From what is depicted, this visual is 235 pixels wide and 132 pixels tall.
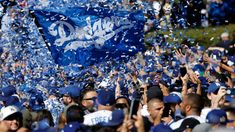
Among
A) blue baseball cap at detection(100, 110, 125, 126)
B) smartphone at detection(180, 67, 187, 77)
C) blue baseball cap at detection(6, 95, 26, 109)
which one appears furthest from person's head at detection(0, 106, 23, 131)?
smartphone at detection(180, 67, 187, 77)

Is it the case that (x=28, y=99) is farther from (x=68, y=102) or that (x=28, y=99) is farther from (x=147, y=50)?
(x=147, y=50)

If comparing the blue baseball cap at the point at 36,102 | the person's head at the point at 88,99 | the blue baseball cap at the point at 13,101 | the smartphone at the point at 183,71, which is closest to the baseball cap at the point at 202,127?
the person's head at the point at 88,99

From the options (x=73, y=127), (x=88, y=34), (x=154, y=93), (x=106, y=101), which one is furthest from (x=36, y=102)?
(x=73, y=127)

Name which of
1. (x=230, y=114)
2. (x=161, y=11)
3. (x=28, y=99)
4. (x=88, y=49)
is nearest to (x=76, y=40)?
(x=88, y=49)

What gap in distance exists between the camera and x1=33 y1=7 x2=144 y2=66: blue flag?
10.6 metres

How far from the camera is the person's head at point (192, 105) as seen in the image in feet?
25.3

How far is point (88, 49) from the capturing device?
10.7 m

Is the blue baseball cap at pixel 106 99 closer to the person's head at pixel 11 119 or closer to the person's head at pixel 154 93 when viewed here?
the person's head at pixel 154 93

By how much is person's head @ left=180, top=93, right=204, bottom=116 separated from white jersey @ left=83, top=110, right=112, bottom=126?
0.74 metres

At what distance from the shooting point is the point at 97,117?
7.82 metres

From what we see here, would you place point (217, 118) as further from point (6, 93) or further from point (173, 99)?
point (6, 93)

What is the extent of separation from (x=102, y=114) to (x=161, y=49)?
3492mm

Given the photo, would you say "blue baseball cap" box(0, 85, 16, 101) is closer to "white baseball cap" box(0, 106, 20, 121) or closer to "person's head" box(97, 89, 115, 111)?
"white baseball cap" box(0, 106, 20, 121)

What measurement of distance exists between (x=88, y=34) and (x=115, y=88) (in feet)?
3.12
